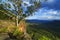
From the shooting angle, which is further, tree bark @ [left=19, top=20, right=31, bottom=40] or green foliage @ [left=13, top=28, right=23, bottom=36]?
green foliage @ [left=13, top=28, right=23, bottom=36]

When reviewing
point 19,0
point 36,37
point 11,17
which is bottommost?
point 36,37

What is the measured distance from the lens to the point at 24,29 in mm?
27984

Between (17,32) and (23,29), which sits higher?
(23,29)

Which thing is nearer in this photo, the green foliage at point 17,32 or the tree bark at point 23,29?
the tree bark at point 23,29

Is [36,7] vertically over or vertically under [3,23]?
over

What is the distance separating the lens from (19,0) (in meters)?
27.5

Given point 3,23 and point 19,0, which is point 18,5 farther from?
point 3,23

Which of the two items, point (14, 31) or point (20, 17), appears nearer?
point (14, 31)

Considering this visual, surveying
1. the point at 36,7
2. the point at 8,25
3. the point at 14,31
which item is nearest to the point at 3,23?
Result: the point at 8,25

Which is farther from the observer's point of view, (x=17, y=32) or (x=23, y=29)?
(x=23, y=29)

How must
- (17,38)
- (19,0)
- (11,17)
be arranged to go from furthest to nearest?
1. (11,17)
2. (19,0)
3. (17,38)

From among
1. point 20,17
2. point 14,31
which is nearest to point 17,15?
point 20,17

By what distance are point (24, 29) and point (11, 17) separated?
2779mm

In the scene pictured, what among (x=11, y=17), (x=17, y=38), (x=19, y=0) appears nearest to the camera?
(x=17, y=38)
